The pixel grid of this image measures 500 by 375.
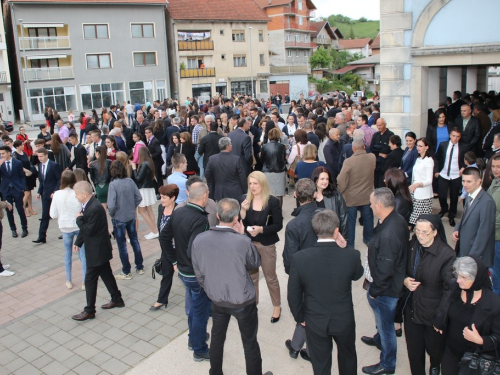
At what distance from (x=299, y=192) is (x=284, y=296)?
210cm

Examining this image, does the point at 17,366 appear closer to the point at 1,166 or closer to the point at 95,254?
the point at 95,254

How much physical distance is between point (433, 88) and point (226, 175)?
215 inches

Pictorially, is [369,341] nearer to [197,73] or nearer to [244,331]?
[244,331]

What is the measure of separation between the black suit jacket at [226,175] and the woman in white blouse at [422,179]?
2742 mm

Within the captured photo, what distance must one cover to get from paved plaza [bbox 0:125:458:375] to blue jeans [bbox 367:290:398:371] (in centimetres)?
28

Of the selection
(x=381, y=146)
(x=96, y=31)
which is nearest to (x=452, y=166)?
(x=381, y=146)

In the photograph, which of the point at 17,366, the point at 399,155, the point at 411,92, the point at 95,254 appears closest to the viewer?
the point at 17,366

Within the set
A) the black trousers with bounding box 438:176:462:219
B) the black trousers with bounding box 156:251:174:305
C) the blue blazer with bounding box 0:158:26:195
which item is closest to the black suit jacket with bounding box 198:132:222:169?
the blue blazer with bounding box 0:158:26:195

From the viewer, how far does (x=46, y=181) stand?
348 inches

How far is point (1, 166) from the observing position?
30.0 feet

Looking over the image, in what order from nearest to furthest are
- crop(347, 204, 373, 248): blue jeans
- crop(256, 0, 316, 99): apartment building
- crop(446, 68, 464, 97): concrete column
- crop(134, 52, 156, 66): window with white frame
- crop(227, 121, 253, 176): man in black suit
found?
1. crop(347, 204, 373, 248): blue jeans
2. crop(227, 121, 253, 176): man in black suit
3. crop(446, 68, 464, 97): concrete column
4. crop(134, 52, 156, 66): window with white frame
5. crop(256, 0, 316, 99): apartment building

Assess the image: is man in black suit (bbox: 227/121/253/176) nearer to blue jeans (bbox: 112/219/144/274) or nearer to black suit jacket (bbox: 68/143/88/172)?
blue jeans (bbox: 112/219/144/274)

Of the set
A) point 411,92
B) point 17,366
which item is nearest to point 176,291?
point 17,366

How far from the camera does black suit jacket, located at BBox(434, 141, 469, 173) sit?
7949mm
